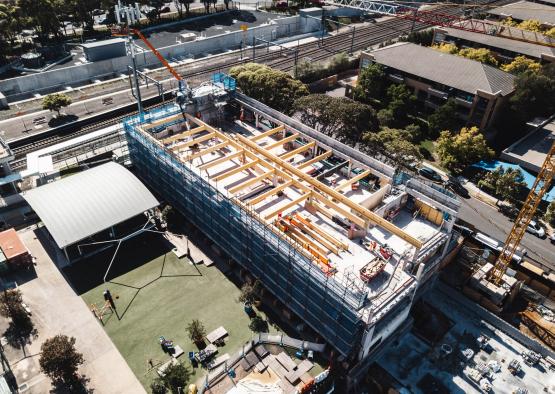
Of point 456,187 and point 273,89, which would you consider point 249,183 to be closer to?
point 273,89

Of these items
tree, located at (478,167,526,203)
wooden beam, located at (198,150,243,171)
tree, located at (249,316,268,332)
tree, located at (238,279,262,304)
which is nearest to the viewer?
tree, located at (249,316,268,332)

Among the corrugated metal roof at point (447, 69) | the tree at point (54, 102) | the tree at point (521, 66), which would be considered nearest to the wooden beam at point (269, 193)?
the tree at point (54, 102)

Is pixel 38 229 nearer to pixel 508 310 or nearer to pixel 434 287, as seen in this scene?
pixel 434 287

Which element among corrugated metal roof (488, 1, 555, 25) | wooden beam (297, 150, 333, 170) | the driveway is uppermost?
corrugated metal roof (488, 1, 555, 25)

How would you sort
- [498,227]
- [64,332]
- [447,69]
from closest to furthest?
[64,332], [498,227], [447,69]

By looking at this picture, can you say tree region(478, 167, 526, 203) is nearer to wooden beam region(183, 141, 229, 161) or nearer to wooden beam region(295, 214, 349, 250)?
wooden beam region(295, 214, 349, 250)

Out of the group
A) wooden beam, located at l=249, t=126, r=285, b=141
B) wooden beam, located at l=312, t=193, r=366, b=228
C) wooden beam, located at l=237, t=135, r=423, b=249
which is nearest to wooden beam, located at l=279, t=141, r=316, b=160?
wooden beam, located at l=237, t=135, r=423, b=249

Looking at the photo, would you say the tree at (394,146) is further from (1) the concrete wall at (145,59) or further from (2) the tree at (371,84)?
(1) the concrete wall at (145,59)

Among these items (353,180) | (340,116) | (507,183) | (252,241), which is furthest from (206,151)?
(507,183)
